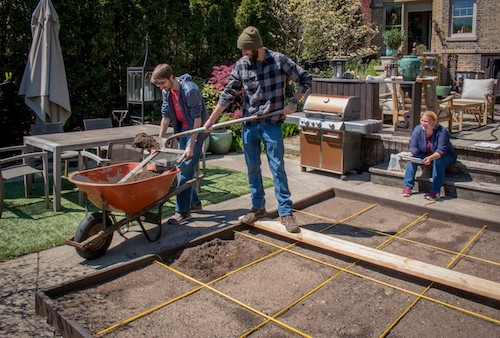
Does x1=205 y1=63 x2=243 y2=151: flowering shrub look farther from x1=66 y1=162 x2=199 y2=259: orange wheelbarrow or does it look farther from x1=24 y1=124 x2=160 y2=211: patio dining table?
x1=66 y1=162 x2=199 y2=259: orange wheelbarrow

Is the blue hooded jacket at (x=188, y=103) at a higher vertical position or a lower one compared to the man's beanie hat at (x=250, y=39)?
lower

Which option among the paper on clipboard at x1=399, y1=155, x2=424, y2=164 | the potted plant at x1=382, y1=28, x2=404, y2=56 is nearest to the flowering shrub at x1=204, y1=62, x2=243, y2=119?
the paper on clipboard at x1=399, y1=155, x2=424, y2=164

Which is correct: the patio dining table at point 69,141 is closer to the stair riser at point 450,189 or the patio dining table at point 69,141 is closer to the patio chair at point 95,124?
the patio chair at point 95,124

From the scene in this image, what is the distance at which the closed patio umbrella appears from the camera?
25.2 ft

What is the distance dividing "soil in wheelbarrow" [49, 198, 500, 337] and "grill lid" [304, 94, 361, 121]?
2919 millimetres

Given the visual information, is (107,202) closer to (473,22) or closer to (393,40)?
(393,40)

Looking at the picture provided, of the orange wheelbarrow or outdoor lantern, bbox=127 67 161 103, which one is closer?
the orange wheelbarrow

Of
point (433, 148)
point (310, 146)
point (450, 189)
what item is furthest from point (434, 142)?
point (310, 146)

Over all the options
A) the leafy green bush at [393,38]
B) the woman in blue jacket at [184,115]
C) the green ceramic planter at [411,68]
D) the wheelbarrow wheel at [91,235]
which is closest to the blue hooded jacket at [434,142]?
the green ceramic planter at [411,68]

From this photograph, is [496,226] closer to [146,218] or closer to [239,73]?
[239,73]

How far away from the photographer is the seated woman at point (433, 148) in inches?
259

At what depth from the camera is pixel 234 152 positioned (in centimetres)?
988

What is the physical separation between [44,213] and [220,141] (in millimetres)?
4091

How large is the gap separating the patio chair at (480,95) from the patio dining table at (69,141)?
582cm
